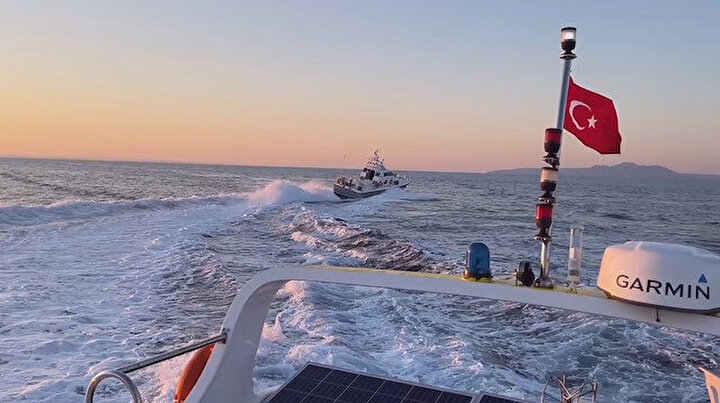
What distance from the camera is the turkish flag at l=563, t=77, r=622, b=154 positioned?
11.3 feet

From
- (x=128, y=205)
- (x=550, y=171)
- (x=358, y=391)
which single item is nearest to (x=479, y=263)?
(x=550, y=171)

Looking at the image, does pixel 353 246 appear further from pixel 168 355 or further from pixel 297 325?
pixel 168 355

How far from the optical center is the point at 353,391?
4.06 m

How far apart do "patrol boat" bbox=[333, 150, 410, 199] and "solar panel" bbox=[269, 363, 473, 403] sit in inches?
1725

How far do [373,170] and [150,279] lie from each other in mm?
40971

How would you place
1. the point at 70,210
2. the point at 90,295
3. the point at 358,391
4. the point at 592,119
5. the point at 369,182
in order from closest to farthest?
the point at 592,119 → the point at 358,391 → the point at 90,295 → the point at 70,210 → the point at 369,182

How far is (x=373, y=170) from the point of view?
53688mm

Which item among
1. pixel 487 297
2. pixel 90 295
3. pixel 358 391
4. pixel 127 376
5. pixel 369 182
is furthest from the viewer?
pixel 369 182

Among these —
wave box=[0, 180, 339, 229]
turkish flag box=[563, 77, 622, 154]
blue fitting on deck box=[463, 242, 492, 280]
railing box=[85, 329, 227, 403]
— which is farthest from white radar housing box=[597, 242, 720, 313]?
wave box=[0, 180, 339, 229]

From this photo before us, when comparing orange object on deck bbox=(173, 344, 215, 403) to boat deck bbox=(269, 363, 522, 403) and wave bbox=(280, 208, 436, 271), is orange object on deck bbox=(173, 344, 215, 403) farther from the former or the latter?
wave bbox=(280, 208, 436, 271)

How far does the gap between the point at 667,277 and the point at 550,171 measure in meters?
0.91

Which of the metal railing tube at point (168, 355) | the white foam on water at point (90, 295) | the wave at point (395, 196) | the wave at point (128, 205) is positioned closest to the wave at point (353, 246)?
the white foam on water at point (90, 295)

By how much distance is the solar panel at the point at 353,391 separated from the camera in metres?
3.93

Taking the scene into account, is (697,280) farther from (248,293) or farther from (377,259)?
(377,259)
